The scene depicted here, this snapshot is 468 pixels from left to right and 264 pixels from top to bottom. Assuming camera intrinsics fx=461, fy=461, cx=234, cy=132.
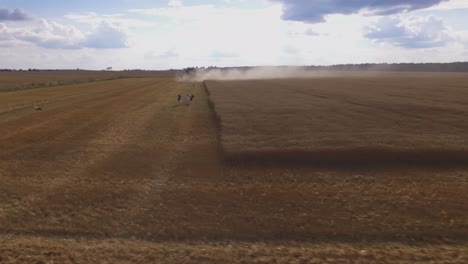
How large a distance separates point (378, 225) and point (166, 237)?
15.8 feet

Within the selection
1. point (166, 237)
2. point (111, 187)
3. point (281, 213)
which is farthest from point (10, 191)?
point (281, 213)

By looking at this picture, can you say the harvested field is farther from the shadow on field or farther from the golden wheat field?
the golden wheat field

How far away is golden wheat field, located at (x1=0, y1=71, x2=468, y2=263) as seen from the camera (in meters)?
9.39

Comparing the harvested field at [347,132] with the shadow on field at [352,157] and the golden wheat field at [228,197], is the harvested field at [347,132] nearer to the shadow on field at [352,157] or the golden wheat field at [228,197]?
the shadow on field at [352,157]

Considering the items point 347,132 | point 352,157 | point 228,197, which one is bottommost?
point 228,197

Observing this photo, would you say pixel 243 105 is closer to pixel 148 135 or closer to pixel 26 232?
pixel 148 135

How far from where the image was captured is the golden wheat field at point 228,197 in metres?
9.39

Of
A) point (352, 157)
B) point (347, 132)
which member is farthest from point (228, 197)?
point (347, 132)

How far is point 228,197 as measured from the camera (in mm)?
12836

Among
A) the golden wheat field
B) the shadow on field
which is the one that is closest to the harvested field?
the shadow on field

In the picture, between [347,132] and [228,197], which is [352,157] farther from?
[228,197]

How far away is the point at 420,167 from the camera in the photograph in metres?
15.7

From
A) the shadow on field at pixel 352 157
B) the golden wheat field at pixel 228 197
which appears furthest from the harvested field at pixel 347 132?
the golden wheat field at pixel 228 197

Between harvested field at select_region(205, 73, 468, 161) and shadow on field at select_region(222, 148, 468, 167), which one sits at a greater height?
harvested field at select_region(205, 73, 468, 161)
